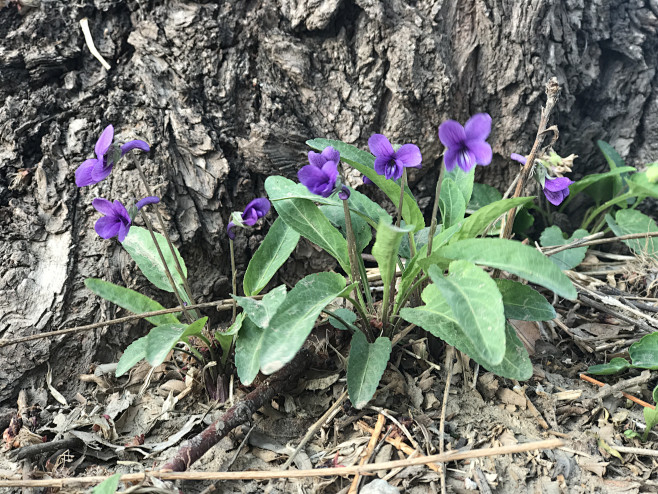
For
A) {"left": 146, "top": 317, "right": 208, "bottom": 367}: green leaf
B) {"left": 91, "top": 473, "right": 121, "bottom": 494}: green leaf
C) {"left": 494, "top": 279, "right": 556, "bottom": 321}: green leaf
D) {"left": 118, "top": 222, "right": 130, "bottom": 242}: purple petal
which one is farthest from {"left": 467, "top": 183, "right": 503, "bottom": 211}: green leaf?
{"left": 91, "top": 473, "right": 121, "bottom": 494}: green leaf

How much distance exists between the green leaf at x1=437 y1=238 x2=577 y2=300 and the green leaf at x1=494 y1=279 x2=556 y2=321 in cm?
23

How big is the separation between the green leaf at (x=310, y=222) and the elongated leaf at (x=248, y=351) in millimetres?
399

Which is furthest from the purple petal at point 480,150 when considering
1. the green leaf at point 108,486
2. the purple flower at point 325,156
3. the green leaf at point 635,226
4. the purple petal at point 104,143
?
the green leaf at point 635,226

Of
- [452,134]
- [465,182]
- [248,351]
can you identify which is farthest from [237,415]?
[465,182]

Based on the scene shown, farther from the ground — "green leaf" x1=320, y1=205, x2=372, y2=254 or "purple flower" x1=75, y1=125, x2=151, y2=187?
"purple flower" x1=75, y1=125, x2=151, y2=187

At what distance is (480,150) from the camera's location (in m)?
1.36

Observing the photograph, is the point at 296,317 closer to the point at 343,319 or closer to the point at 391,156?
the point at 343,319

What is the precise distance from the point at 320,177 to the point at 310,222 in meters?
0.36

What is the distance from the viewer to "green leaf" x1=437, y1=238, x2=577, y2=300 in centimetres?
130

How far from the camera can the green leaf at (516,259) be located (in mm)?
1301

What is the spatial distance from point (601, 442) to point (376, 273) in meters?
1.08

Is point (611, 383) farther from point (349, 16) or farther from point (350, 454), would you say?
point (349, 16)

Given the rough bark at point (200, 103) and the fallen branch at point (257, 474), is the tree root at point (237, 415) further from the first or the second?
the rough bark at point (200, 103)

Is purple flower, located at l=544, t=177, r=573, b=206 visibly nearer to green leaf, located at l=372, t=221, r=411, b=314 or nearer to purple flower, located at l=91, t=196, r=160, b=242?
green leaf, located at l=372, t=221, r=411, b=314
